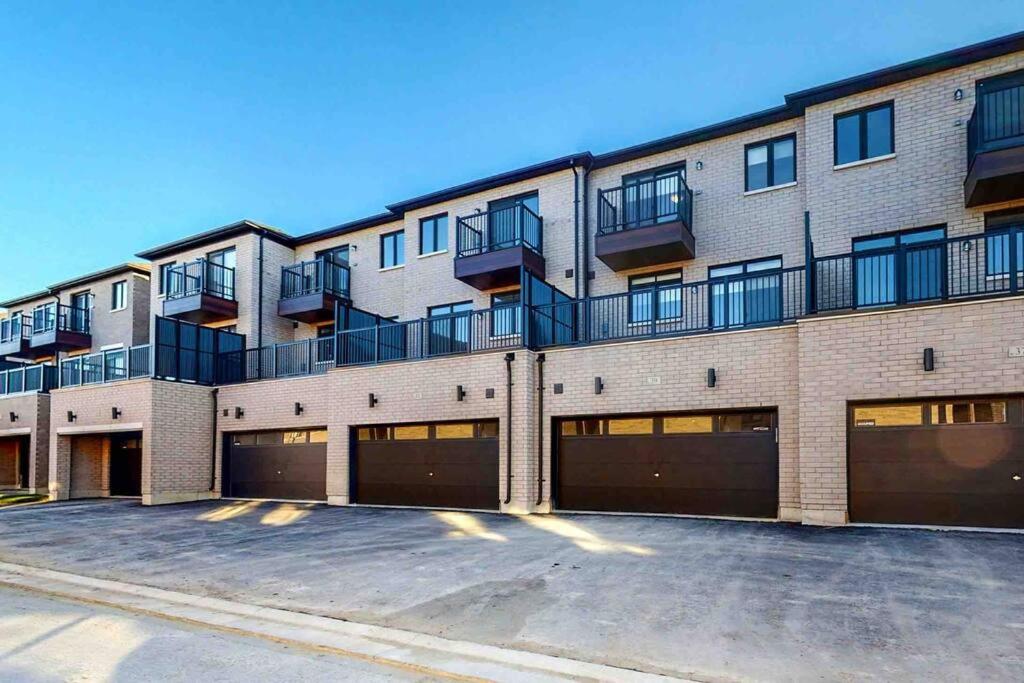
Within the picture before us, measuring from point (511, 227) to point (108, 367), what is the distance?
47.1ft

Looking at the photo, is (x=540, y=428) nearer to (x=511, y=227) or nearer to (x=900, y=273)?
(x=511, y=227)

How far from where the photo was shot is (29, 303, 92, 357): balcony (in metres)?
27.2

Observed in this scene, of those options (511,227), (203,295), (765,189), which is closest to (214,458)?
(203,295)

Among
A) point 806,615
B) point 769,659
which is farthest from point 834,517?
point 769,659

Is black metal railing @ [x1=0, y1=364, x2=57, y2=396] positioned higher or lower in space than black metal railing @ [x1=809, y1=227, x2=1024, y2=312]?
lower

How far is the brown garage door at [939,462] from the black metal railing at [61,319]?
101 feet

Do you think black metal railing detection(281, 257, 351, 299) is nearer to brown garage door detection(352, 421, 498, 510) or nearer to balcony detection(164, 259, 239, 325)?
balcony detection(164, 259, 239, 325)

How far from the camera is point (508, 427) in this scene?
13.7 m

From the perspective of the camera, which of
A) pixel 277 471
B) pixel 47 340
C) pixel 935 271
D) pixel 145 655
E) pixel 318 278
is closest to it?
pixel 145 655

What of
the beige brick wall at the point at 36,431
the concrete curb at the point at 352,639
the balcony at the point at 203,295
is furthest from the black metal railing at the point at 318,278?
the concrete curb at the point at 352,639

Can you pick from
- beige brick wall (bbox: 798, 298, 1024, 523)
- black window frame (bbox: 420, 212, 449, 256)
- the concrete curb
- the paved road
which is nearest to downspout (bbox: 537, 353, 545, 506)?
beige brick wall (bbox: 798, 298, 1024, 523)

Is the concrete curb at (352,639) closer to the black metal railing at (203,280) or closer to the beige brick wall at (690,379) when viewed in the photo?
the beige brick wall at (690,379)

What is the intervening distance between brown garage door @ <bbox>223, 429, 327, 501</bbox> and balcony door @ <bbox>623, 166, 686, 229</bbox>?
10571mm

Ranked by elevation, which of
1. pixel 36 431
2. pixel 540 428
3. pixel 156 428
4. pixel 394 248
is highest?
pixel 394 248
